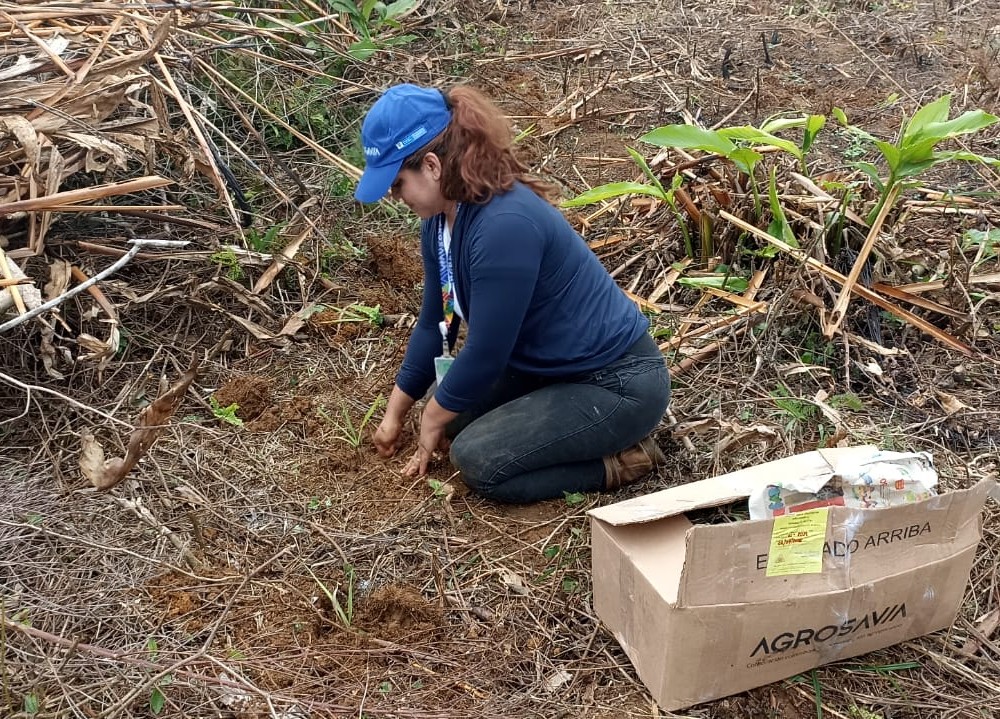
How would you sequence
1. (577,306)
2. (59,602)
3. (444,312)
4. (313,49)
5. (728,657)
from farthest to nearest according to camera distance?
1. (313,49)
2. (444,312)
3. (577,306)
4. (59,602)
5. (728,657)

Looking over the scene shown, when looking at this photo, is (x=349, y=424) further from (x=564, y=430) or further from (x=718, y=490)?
(x=718, y=490)

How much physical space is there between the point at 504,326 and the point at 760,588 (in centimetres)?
92

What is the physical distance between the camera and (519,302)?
2.33 meters

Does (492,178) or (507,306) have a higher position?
(492,178)

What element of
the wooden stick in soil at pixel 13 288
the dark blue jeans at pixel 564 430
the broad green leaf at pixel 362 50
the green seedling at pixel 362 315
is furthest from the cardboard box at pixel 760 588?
the broad green leaf at pixel 362 50

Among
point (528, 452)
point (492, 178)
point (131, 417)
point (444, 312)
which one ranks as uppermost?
point (492, 178)

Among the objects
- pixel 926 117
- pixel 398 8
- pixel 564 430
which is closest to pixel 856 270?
pixel 926 117

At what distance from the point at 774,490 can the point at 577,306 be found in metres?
0.79

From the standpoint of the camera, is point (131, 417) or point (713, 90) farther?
point (713, 90)

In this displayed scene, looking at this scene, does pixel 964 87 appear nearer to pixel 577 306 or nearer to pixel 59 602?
pixel 577 306

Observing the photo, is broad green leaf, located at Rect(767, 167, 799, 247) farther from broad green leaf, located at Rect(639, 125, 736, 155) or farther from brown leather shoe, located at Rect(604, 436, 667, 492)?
brown leather shoe, located at Rect(604, 436, 667, 492)

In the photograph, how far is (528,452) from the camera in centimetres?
254

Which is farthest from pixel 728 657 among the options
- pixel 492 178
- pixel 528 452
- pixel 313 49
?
pixel 313 49

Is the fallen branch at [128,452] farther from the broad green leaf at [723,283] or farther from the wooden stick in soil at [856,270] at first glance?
the wooden stick in soil at [856,270]
